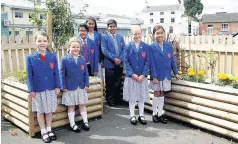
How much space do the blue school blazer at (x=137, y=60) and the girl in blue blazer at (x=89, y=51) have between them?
1209 millimetres

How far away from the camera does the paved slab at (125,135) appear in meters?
4.54

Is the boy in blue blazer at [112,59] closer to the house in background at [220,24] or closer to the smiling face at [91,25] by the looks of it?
the smiling face at [91,25]

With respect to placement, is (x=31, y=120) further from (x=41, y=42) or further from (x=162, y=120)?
(x=162, y=120)

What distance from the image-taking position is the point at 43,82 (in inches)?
174

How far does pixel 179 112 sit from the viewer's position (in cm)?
532

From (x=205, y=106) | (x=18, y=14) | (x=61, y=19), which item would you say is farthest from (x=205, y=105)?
(x=18, y=14)

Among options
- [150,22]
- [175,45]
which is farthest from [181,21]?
[175,45]

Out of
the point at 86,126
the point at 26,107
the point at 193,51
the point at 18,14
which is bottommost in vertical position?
the point at 86,126

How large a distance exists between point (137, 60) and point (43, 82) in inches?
72.3

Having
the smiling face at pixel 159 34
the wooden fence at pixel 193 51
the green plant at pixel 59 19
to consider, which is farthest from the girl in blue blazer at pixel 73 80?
the wooden fence at pixel 193 51

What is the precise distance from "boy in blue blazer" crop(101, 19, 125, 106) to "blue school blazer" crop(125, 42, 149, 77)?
3.05 ft

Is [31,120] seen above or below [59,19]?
below

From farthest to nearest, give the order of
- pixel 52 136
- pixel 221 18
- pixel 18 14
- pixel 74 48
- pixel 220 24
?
pixel 221 18 < pixel 220 24 < pixel 18 14 < pixel 74 48 < pixel 52 136

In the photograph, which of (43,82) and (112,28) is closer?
(43,82)
